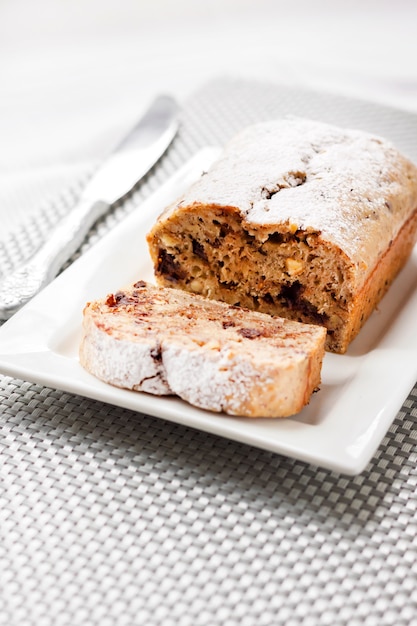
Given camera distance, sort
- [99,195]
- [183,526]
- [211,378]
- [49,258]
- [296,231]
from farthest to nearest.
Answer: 1. [99,195]
2. [49,258]
3. [296,231]
4. [211,378]
5. [183,526]

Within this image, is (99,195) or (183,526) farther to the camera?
(99,195)

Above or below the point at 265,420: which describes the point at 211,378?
above

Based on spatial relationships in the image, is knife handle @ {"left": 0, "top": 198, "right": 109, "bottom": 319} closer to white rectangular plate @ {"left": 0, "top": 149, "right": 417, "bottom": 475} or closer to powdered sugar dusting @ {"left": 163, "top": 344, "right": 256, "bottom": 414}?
white rectangular plate @ {"left": 0, "top": 149, "right": 417, "bottom": 475}

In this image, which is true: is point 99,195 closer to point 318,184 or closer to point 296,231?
point 318,184

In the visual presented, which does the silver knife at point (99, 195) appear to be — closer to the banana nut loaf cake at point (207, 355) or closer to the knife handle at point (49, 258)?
the knife handle at point (49, 258)

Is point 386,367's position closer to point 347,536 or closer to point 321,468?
point 321,468

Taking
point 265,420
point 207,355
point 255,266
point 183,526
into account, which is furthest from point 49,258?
point 183,526

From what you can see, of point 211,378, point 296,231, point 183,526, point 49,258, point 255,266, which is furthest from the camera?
point 49,258

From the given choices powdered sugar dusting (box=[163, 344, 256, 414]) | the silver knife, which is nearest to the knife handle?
the silver knife
